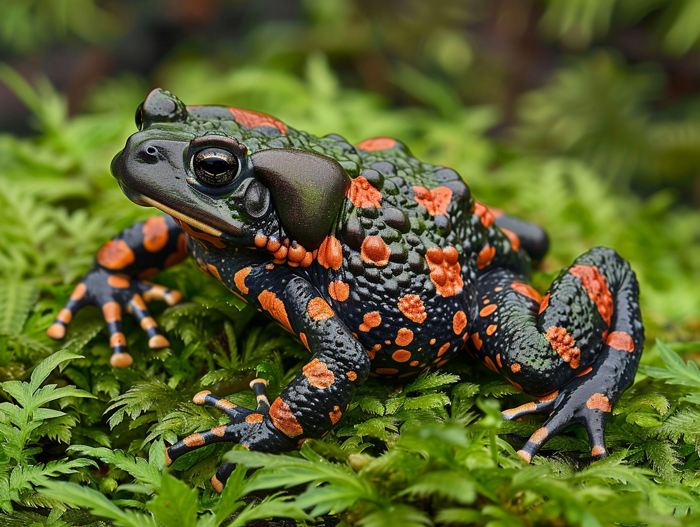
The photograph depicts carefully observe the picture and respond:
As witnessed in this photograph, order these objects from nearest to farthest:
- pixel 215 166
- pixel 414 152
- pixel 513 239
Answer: pixel 215 166 → pixel 513 239 → pixel 414 152

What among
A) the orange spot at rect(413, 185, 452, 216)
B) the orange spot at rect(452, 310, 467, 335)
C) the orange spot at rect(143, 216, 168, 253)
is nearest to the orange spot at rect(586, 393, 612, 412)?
the orange spot at rect(452, 310, 467, 335)

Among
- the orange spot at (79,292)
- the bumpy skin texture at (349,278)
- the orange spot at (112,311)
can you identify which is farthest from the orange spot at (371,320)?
the orange spot at (79,292)

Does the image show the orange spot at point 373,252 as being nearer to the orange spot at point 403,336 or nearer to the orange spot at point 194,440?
the orange spot at point 403,336

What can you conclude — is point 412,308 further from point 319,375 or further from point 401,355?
point 319,375

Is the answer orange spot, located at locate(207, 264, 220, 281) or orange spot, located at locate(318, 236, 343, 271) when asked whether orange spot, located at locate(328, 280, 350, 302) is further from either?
orange spot, located at locate(207, 264, 220, 281)

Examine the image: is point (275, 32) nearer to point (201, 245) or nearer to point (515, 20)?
point (515, 20)

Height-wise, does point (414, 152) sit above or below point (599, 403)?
above

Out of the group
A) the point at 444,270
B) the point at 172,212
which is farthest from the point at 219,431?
the point at 444,270
